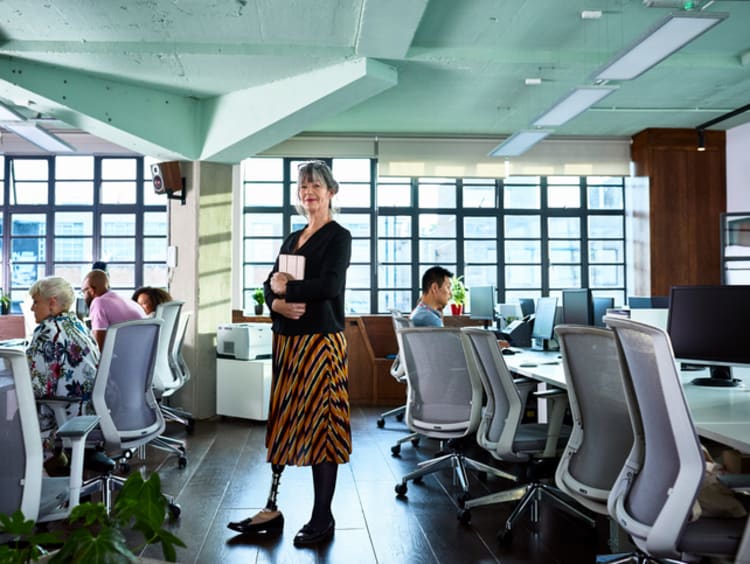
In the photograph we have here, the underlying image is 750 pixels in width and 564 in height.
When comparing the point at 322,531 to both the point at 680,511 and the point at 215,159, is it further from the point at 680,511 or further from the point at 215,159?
the point at 215,159

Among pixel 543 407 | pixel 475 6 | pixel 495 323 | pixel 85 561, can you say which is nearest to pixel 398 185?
pixel 495 323

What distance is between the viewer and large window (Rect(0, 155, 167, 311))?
32.2 feet

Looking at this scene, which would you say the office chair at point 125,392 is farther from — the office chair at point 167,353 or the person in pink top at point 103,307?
the office chair at point 167,353

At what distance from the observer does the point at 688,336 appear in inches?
131

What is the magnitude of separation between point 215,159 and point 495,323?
338 centimetres

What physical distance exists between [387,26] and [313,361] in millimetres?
2996

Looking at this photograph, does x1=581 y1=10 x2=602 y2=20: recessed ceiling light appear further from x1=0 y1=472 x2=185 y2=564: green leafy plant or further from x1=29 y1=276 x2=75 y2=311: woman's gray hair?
x1=0 y1=472 x2=185 y2=564: green leafy plant

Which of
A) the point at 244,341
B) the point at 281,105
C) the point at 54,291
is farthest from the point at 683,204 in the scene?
the point at 54,291

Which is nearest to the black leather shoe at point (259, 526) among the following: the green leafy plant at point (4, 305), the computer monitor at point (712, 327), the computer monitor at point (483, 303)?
the computer monitor at point (712, 327)

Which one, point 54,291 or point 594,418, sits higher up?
point 54,291

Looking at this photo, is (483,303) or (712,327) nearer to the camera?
(712,327)

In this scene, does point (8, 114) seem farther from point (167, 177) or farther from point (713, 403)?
point (713, 403)

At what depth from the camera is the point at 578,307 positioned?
→ 16.2 ft

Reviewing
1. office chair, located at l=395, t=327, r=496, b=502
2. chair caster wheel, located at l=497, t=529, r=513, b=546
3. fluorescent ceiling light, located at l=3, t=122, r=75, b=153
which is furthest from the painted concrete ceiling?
chair caster wheel, located at l=497, t=529, r=513, b=546
